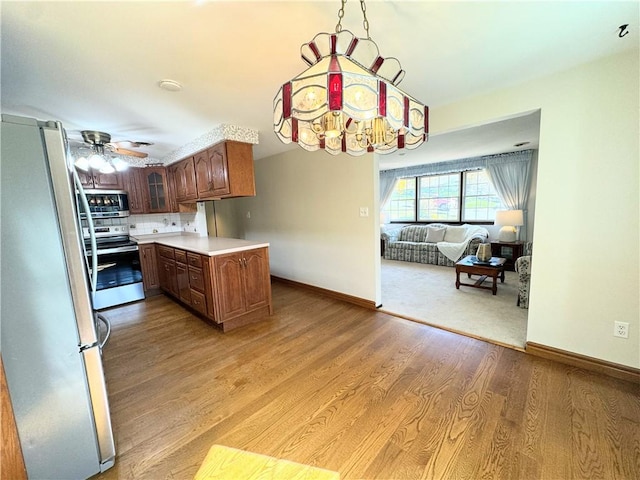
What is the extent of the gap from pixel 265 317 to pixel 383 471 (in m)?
2.13

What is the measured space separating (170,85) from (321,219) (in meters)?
2.37

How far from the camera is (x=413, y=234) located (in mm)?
6156

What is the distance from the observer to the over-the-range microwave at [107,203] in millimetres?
3679

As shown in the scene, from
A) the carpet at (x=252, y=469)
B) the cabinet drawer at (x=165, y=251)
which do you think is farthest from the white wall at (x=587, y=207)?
the cabinet drawer at (x=165, y=251)

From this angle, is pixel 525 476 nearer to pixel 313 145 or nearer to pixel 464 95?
pixel 313 145

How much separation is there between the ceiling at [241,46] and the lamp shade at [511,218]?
338cm

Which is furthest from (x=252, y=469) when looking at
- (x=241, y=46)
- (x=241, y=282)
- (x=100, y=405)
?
(x=241, y=282)

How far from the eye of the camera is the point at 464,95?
90.5 inches

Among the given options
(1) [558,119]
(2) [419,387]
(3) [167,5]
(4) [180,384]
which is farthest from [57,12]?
(1) [558,119]

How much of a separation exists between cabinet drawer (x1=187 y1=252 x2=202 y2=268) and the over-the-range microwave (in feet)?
6.12

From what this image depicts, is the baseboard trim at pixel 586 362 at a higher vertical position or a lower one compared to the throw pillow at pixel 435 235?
lower

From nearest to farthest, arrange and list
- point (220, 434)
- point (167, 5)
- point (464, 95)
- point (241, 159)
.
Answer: point (167, 5)
point (220, 434)
point (464, 95)
point (241, 159)

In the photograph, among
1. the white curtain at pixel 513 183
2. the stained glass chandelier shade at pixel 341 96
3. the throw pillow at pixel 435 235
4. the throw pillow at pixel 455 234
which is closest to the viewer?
the stained glass chandelier shade at pixel 341 96

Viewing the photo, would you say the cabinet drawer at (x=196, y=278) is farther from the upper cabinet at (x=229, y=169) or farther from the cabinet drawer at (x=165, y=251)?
the upper cabinet at (x=229, y=169)
